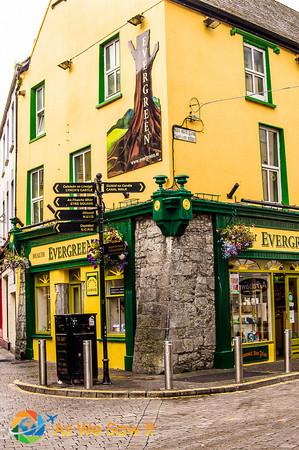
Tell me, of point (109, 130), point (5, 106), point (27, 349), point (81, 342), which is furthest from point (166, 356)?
point (5, 106)

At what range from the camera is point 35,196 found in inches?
812

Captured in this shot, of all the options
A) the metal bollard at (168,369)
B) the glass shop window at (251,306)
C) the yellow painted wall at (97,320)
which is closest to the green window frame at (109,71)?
the yellow painted wall at (97,320)

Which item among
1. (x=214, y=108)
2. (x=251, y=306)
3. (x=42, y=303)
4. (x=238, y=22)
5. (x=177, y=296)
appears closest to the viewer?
(x=177, y=296)

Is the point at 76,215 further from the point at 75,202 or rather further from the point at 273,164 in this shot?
the point at 273,164

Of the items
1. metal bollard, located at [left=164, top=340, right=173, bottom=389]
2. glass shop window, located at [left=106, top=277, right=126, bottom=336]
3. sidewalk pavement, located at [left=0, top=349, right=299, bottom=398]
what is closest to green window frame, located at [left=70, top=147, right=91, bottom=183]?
glass shop window, located at [left=106, top=277, right=126, bottom=336]

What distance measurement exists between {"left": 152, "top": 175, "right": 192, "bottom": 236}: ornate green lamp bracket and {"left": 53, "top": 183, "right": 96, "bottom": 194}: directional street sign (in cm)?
164

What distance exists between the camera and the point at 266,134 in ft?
56.4

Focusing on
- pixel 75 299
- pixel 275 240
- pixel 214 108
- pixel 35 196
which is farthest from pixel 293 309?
pixel 35 196

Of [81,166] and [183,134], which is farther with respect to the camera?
[81,166]

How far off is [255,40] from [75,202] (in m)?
7.42

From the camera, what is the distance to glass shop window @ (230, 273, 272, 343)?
15422 mm

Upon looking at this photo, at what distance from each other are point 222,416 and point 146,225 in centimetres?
640

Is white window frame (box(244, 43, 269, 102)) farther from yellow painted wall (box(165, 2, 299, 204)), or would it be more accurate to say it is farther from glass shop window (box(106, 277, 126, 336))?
glass shop window (box(106, 277, 126, 336))

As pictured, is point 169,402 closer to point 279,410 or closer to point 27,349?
point 279,410
